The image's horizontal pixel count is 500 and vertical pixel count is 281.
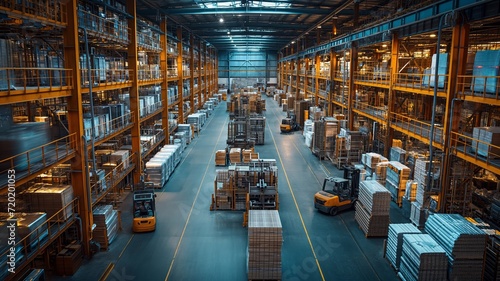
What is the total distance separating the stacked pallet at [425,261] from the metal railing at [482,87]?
18.3ft

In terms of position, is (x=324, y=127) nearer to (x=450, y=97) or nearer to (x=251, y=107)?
(x=450, y=97)

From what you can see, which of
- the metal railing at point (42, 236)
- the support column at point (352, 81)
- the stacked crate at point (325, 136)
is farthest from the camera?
Answer: the support column at point (352, 81)

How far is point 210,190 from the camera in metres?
20.9

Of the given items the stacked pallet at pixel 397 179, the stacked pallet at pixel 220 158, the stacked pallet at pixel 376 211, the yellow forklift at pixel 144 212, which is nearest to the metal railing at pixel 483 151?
the stacked pallet at pixel 376 211

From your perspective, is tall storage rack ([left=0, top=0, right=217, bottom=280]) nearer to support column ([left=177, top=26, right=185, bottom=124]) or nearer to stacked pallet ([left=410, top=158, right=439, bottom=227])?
support column ([left=177, top=26, right=185, bottom=124])

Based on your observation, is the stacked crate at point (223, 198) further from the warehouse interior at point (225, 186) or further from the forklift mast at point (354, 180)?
the forklift mast at point (354, 180)

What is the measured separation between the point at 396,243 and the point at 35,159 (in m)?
12.2

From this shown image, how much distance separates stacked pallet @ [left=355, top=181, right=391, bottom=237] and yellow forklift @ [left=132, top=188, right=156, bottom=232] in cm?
881

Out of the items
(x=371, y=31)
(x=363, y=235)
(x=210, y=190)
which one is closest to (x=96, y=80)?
(x=210, y=190)

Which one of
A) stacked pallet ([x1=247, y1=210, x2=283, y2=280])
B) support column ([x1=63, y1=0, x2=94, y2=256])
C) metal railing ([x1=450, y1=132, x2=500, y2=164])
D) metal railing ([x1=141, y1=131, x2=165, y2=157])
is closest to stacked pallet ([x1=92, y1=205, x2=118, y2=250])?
support column ([x1=63, y1=0, x2=94, y2=256])

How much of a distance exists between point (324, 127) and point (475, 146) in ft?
45.4

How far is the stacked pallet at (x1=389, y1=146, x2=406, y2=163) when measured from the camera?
1988 cm

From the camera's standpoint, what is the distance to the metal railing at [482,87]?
13.0 metres

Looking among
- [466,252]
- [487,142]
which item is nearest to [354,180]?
Result: [487,142]
